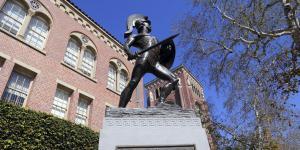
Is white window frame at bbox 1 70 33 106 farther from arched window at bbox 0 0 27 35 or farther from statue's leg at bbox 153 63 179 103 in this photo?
statue's leg at bbox 153 63 179 103

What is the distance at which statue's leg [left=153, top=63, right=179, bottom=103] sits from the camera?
4.31m

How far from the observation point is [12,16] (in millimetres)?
12531

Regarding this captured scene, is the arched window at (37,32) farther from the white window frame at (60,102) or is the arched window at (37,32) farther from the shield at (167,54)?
the shield at (167,54)

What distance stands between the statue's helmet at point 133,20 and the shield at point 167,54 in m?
0.76

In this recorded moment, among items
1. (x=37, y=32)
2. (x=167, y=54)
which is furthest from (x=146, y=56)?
(x=37, y=32)

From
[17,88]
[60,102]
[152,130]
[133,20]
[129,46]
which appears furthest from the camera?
[60,102]

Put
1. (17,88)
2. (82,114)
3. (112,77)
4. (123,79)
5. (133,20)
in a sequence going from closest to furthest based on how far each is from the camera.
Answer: (133,20), (17,88), (82,114), (112,77), (123,79)

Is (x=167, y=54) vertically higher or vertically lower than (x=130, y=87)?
higher

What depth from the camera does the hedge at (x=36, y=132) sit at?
866 cm

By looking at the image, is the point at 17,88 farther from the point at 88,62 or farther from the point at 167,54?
the point at 167,54

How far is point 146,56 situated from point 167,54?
0.55 metres

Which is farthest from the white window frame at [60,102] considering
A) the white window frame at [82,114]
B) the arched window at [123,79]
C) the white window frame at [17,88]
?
the arched window at [123,79]

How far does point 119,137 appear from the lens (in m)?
3.46

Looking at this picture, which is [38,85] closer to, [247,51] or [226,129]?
[247,51]
